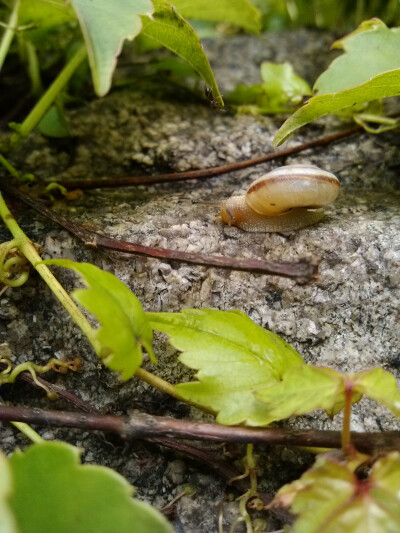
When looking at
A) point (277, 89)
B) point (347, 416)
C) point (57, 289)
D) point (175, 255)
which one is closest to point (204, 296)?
point (175, 255)

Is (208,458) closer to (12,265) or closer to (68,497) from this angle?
(68,497)

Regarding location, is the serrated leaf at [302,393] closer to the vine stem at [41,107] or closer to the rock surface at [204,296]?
the rock surface at [204,296]

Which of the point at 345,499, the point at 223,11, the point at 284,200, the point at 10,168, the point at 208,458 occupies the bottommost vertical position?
the point at 208,458

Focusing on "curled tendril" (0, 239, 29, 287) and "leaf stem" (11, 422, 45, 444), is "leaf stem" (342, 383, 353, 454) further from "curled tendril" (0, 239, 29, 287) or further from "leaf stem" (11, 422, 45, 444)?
"curled tendril" (0, 239, 29, 287)

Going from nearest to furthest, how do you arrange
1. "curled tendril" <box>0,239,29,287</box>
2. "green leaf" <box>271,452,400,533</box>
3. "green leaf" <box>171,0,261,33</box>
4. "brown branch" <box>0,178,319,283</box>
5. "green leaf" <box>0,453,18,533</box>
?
"green leaf" <box>0,453,18,533</box> → "green leaf" <box>271,452,400,533</box> → "brown branch" <box>0,178,319,283</box> → "curled tendril" <box>0,239,29,287</box> → "green leaf" <box>171,0,261,33</box>

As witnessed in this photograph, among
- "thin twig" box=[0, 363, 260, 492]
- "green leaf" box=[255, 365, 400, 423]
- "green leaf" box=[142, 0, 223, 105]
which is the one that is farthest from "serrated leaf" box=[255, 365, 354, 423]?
"green leaf" box=[142, 0, 223, 105]

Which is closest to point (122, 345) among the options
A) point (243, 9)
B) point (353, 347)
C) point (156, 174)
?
point (353, 347)
